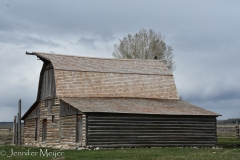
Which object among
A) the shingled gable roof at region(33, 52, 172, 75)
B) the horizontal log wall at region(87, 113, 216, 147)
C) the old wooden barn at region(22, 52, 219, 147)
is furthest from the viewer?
the shingled gable roof at region(33, 52, 172, 75)

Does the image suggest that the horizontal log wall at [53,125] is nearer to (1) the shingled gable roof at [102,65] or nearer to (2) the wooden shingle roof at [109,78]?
(2) the wooden shingle roof at [109,78]

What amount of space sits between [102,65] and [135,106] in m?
7.84

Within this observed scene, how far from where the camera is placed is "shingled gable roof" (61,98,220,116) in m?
32.2

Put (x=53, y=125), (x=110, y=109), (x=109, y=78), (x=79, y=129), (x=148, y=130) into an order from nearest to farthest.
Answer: (x=110, y=109) → (x=79, y=129) → (x=148, y=130) → (x=53, y=125) → (x=109, y=78)

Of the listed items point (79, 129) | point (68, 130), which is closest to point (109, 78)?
point (68, 130)

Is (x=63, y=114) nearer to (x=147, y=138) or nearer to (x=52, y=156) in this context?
(x=147, y=138)

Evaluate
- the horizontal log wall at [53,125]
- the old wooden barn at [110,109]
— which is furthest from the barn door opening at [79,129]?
the horizontal log wall at [53,125]

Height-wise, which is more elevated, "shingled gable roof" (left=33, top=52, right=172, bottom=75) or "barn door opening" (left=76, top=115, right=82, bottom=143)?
"shingled gable roof" (left=33, top=52, right=172, bottom=75)

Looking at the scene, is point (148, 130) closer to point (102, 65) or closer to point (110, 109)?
point (110, 109)

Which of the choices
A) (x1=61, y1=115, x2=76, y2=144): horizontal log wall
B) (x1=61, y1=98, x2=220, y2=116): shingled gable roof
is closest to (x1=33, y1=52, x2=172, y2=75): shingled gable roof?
(x1=61, y1=98, x2=220, y2=116): shingled gable roof

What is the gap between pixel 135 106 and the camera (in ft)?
113

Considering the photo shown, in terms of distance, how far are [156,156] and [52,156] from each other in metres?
5.80

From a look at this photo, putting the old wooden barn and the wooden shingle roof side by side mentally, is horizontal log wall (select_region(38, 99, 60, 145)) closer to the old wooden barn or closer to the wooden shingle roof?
the old wooden barn

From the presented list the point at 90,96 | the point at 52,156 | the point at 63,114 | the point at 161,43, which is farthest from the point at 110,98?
the point at 161,43
